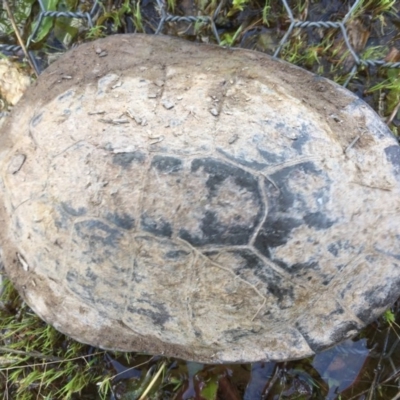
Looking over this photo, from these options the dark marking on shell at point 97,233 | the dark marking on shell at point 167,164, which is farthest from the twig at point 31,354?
the dark marking on shell at point 167,164

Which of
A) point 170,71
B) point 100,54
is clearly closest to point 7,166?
point 100,54

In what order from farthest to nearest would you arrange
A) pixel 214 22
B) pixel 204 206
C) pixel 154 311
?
pixel 214 22, pixel 154 311, pixel 204 206

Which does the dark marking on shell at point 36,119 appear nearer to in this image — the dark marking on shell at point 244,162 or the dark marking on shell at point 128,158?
the dark marking on shell at point 128,158

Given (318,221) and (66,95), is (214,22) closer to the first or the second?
Result: (66,95)

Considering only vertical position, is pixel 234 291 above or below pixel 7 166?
below

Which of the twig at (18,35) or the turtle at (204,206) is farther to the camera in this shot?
the twig at (18,35)

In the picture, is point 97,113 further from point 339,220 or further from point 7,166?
point 339,220

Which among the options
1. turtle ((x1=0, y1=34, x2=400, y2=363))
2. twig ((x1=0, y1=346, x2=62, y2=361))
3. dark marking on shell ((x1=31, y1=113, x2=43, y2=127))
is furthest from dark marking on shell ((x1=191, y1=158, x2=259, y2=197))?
twig ((x1=0, y1=346, x2=62, y2=361))

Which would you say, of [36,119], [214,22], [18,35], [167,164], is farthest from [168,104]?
[18,35]
